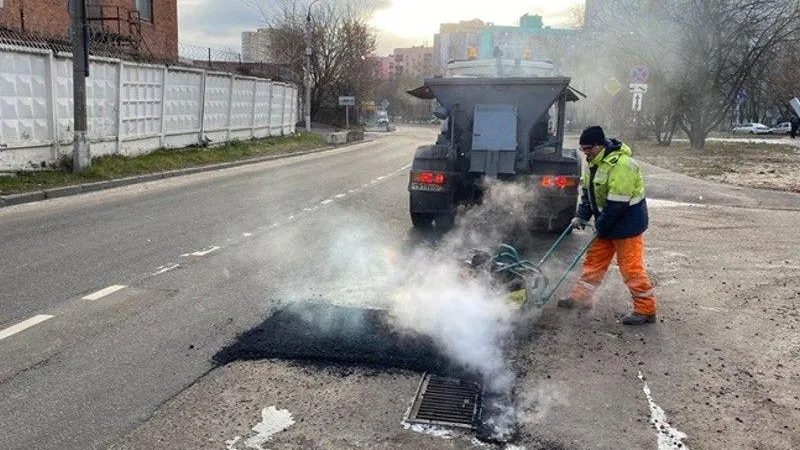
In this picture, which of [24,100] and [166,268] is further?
[24,100]

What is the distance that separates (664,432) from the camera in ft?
11.2

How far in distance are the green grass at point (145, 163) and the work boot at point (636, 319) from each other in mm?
10392

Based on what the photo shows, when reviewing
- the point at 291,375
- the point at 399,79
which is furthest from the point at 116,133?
the point at 399,79

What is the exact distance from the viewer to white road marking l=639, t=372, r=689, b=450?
3281mm

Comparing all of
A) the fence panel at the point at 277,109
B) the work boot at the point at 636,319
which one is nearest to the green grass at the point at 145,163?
the fence panel at the point at 277,109

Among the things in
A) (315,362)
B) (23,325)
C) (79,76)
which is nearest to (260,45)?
(79,76)

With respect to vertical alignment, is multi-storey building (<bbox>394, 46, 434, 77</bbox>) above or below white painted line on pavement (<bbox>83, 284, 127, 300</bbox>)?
above

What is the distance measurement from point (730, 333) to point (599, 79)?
28.9 meters

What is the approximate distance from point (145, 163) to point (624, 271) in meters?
13.5

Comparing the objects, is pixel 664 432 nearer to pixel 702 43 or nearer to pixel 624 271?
pixel 624 271

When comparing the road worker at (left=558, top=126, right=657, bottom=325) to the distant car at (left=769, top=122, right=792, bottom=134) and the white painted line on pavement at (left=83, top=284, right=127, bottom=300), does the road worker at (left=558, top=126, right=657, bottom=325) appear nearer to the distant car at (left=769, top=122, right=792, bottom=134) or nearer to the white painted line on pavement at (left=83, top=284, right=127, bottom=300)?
the white painted line on pavement at (left=83, top=284, right=127, bottom=300)

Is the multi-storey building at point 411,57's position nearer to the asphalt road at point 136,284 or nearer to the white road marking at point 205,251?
the asphalt road at point 136,284

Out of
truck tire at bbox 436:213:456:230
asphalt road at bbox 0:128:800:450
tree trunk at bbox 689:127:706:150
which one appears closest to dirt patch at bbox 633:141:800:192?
tree trunk at bbox 689:127:706:150

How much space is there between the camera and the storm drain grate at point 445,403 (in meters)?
3.50
